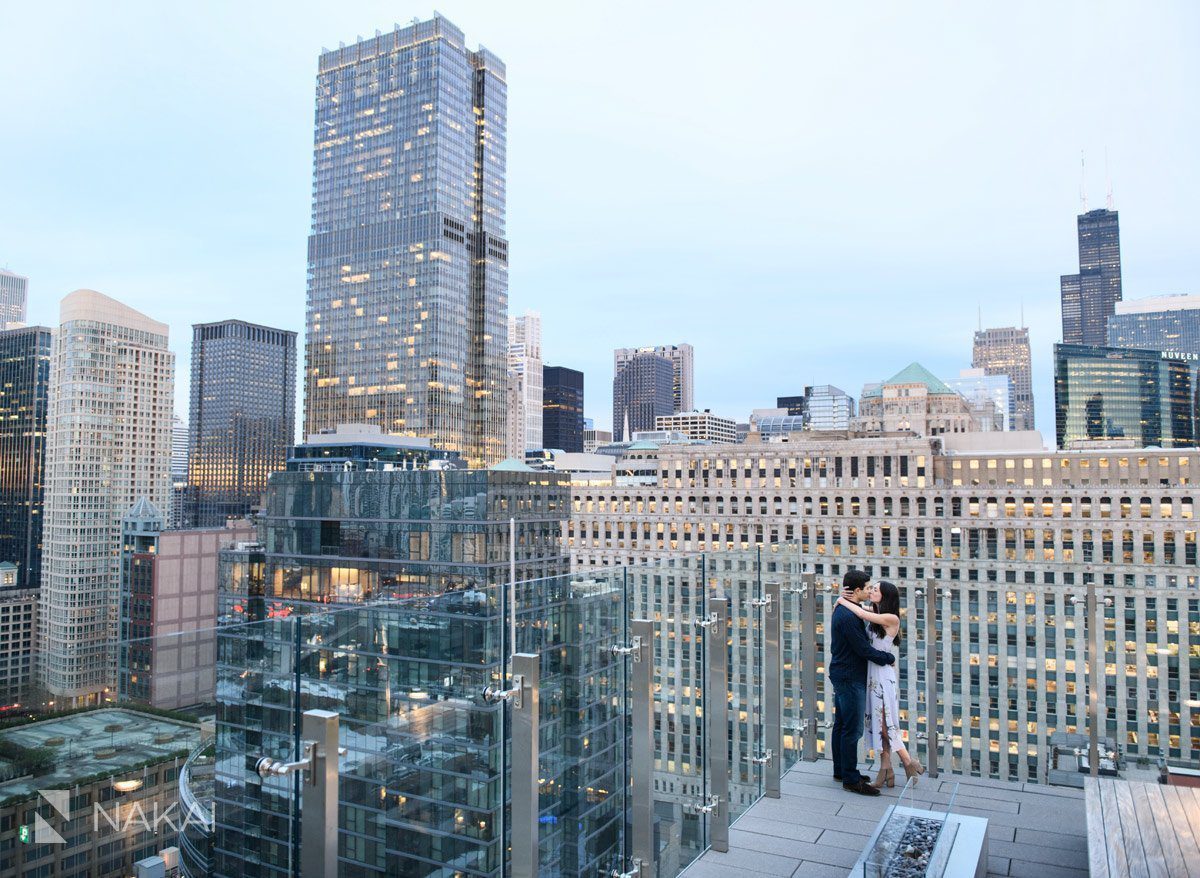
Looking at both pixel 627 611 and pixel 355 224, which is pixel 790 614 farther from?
pixel 355 224

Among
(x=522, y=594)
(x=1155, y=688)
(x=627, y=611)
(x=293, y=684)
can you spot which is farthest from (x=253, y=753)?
(x=1155, y=688)

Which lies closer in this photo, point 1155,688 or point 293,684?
point 293,684

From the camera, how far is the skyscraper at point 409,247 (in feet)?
348

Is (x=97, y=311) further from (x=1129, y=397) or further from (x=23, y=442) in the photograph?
(x=1129, y=397)

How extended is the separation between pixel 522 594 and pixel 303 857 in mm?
1651

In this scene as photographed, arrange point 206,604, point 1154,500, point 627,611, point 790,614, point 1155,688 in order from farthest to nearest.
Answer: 1. point 206,604
2. point 1154,500
3. point 1155,688
4. point 790,614
5. point 627,611

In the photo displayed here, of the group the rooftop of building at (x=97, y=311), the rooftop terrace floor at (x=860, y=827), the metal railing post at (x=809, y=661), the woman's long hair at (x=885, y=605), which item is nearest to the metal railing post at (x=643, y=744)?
the rooftop terrace floor at (x=860, y=827)

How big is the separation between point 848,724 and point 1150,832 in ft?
7.79

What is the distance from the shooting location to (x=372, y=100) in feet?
368

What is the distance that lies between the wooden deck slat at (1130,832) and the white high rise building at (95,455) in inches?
4253

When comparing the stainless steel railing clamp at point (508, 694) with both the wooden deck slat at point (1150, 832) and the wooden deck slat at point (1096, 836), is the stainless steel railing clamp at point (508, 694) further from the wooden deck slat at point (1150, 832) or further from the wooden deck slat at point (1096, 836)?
the wooden deck slat at point (1150, 832)

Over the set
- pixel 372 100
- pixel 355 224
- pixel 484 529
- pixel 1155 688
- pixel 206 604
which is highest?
pixel 372 100

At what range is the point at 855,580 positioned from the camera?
704 cm

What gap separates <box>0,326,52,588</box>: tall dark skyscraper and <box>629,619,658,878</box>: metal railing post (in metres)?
142
